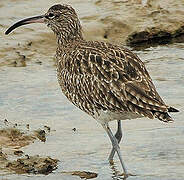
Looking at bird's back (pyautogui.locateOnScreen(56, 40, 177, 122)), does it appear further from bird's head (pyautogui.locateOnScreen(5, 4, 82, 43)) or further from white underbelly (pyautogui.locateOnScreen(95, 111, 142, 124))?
bird's head (pyautogui.locateOnScreen(5, 4, 82, 43))

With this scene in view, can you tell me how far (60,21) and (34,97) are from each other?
216 cm

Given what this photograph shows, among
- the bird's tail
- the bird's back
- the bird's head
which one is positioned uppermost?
the bird's head

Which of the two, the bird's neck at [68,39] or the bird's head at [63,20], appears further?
the bird's head at [63,20]

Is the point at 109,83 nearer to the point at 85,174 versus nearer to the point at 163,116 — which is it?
the point at 163,116

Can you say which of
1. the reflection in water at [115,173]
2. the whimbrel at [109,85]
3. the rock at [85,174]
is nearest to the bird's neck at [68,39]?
the whimbrel at [109,85]

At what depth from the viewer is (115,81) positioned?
32.9ft

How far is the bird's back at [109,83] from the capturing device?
32.3ft

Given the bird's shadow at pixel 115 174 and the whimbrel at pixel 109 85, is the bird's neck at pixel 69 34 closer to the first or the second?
the whimbrel at pixel 109 85

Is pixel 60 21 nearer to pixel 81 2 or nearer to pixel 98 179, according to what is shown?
pixel 98 179

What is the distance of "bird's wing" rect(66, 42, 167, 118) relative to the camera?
985 centimetres

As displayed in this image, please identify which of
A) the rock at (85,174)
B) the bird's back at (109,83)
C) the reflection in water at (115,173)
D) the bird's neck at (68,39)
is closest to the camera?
the bird's back at (109,83)

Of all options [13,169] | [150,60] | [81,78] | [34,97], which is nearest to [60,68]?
[81,78]

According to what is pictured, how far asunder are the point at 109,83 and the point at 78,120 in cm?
227

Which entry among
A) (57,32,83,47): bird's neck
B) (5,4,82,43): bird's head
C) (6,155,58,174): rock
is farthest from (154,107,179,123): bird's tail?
(5,4,82,43): bird's head
